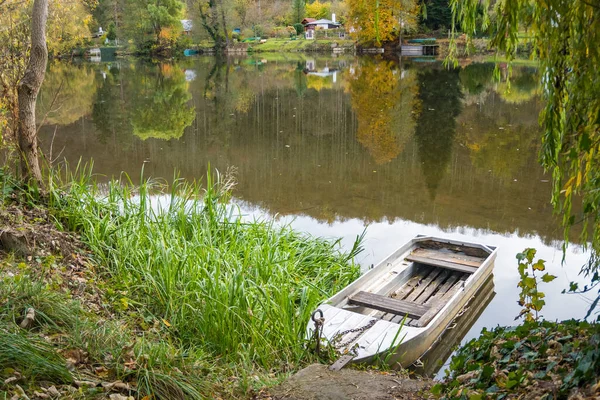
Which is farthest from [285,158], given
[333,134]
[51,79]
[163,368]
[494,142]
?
[51,79]

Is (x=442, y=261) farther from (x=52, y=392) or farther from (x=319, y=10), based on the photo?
(x=319, y=10)

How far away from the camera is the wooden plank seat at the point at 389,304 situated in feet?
20.8

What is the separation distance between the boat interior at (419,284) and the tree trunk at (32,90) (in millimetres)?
4088

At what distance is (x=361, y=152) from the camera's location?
15.6 m

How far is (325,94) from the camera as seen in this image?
2677cm

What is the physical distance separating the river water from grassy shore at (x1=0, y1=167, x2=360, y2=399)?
1.38 m

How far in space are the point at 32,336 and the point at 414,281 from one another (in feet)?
17.6

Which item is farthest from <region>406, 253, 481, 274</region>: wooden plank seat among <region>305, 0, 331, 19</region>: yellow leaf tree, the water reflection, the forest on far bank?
<region>305, 0, 331, 19</region>: yellow leaf tree

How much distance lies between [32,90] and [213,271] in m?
3.07

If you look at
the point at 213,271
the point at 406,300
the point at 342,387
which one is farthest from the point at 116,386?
the point at 406,300

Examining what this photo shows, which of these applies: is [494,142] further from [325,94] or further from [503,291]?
[325,94]

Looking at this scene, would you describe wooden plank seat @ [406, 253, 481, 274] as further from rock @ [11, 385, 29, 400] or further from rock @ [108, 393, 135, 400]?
rock @ [11, 385, 29, 400]

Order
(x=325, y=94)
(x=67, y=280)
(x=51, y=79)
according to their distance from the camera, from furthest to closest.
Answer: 1. (x=51, y=79)
2. (x=325, y=94)
3. (x=67, y=280)

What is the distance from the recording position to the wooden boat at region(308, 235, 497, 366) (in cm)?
557
